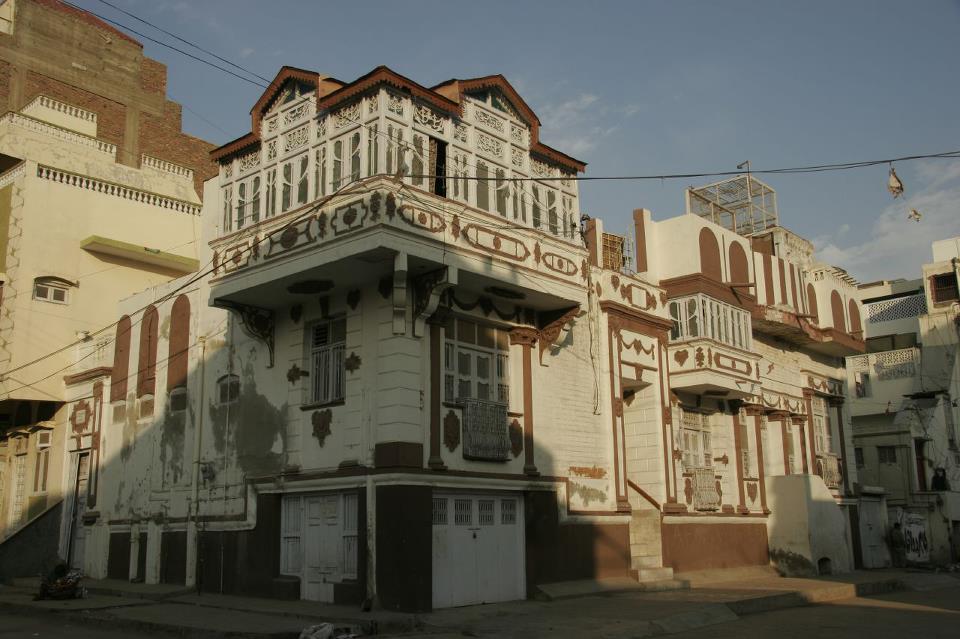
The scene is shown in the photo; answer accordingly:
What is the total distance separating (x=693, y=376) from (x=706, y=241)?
15.6ft

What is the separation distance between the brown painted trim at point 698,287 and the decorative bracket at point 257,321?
12.0 meters

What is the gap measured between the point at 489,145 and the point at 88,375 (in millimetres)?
14867

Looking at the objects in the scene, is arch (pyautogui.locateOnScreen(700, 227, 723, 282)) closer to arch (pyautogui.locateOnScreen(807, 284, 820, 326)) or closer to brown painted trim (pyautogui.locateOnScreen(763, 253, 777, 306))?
brown painted trim (pyautogui.locateOnScreen(763, 253, 777, 306))

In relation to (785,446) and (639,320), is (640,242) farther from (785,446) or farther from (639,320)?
(785,446)

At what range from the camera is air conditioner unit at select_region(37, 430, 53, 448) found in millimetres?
27469

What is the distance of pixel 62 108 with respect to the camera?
34000 mm

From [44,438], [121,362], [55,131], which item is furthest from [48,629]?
[55,131]

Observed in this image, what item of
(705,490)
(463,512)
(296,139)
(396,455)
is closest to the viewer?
(396,455)

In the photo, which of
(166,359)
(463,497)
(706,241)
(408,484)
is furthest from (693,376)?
(166,359)

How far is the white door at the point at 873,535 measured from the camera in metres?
32.2

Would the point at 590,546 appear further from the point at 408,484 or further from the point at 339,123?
the point at 339,123

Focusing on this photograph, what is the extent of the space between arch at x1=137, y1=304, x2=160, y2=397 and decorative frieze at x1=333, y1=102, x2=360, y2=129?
9440 millimetres

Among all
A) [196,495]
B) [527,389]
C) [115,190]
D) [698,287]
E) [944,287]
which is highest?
[944,287]

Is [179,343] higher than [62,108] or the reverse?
the reverse
